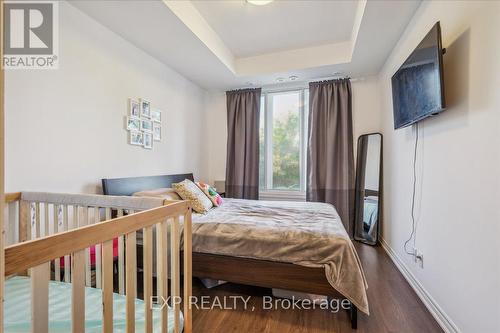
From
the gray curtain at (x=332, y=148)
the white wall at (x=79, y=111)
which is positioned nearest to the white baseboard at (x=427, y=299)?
the gray curtain at (x=332, y=148)

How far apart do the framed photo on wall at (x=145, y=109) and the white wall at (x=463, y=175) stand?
2.83 metres

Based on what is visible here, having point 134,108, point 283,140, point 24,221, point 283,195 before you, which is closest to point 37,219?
point 24,221

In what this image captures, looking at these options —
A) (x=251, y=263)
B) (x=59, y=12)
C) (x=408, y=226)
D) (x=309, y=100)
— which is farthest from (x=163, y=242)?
(x=309, y=100)

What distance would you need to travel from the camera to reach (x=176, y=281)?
1137 millimetres

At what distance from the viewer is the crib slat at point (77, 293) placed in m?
0.69

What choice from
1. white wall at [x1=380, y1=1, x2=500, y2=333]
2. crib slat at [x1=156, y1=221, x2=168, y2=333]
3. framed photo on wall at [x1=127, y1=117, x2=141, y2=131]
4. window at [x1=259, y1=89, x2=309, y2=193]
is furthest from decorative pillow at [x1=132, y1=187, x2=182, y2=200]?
white wall at [x1=380, y1=1, x2=500, y2=333]

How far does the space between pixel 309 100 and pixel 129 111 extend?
2622 millimetres

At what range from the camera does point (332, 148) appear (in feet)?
11.8

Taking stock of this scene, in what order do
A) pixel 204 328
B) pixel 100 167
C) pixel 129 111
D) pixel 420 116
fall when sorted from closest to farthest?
pixel 204 328 < pixel 420 116 < pixel 100 167 < pixel 129 111

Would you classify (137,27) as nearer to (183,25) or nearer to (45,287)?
(183,25)

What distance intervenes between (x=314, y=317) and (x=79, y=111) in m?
2.54

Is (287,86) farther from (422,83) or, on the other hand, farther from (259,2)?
(422,83)

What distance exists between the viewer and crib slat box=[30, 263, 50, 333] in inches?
24.0

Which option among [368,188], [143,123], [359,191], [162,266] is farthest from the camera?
[359,191]
